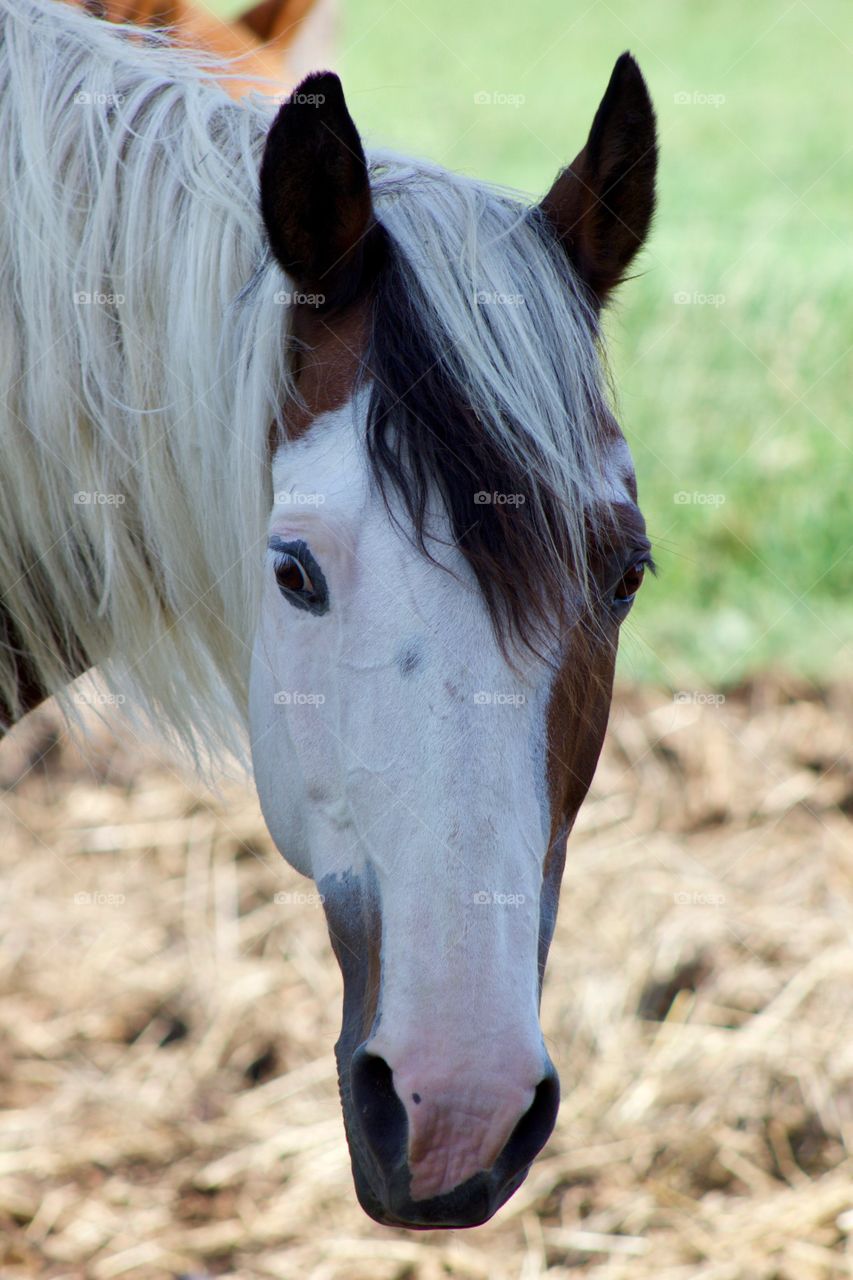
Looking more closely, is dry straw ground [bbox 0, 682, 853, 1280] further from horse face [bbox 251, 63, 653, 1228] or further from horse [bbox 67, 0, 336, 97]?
horse [bbox 67, 0, 336, 97]

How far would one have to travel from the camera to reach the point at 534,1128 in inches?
46.6

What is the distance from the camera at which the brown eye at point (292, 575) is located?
4.29 feet

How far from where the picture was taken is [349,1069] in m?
1.25

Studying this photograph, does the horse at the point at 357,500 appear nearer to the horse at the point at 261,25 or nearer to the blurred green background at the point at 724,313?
the blurred green background at the point at 724,313

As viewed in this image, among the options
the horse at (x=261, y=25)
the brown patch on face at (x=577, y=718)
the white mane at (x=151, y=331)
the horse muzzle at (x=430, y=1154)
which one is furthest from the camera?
the horse at (x=261, y=25)

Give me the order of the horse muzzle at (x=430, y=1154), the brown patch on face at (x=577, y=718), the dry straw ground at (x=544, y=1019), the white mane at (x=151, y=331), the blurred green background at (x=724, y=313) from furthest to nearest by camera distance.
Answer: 1. the blurred green background at (x=724, y=313)
2. the dry straw ground at (x=544, y=1019)
3. the white mane at (x=151, y=331)
4. the brown patch on face at (x=577, y=718)
5. the horse muzzle at (x=430, y=1154)

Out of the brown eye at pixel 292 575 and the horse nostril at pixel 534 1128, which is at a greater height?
the brown eye at pixel 292 575

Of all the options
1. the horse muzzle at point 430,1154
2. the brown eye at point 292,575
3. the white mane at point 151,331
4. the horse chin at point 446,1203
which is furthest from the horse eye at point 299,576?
the horse chin at point 446,1203

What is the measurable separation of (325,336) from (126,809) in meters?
2.56

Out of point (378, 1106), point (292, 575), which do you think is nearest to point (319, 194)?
point (292, 575)

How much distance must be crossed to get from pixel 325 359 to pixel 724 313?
15.6 feet

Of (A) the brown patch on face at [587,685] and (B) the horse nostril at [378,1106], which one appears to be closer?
(B) the horse nostril at [378,1106]

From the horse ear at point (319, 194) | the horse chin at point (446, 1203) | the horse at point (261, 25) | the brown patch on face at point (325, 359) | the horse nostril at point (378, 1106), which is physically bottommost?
the horse chin at point (446, 1203)

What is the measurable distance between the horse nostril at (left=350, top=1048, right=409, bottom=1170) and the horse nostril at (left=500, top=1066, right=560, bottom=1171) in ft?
0.38
